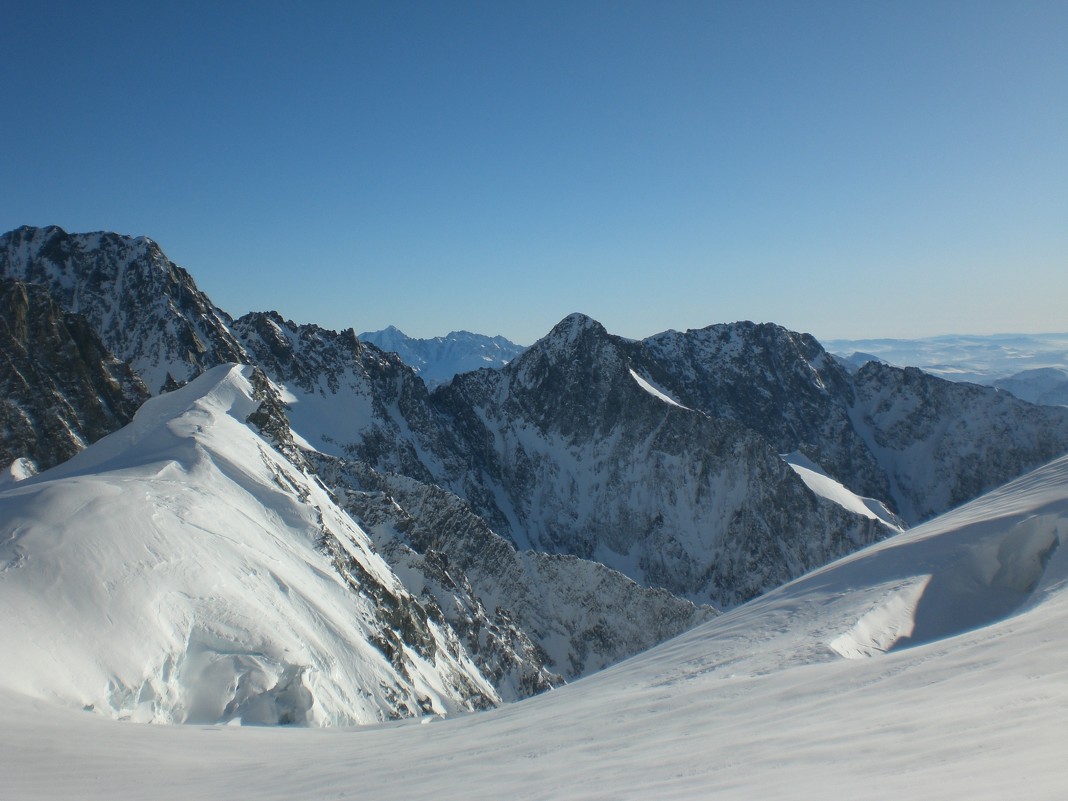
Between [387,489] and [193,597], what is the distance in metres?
53.6

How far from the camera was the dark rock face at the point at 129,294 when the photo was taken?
257ft

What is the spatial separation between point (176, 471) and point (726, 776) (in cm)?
2985

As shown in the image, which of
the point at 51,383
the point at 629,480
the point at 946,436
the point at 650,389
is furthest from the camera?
the point at 946,436

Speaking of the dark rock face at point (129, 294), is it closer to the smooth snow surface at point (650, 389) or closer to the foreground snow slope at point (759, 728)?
the smooth snow surface at point (650, 389)

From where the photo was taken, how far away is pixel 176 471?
3112 centimetres

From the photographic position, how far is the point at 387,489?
73.5m

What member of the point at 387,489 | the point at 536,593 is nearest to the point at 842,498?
the point at 536,593

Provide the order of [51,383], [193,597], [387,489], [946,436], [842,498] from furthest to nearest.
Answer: [946,436], [842,498], [387,489], [51,383], [193,597]

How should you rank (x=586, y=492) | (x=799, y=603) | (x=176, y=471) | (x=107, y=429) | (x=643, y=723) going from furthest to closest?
(x=586, y=492) < (x=107, y=429) < (x=176, y=471) < (x=799, y=603) < (x=643, y=723)

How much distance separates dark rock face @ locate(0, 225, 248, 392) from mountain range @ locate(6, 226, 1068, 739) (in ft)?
1.09

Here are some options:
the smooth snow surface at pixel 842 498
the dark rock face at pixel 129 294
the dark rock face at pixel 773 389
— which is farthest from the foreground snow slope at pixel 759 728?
the dark rock face at pixel 773 389

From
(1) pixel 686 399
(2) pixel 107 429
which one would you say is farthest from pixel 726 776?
(1) pixel 686 399

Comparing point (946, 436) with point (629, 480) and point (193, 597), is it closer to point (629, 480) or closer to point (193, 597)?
point (629, 480)

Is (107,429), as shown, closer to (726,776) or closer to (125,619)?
Result: (125,619)
